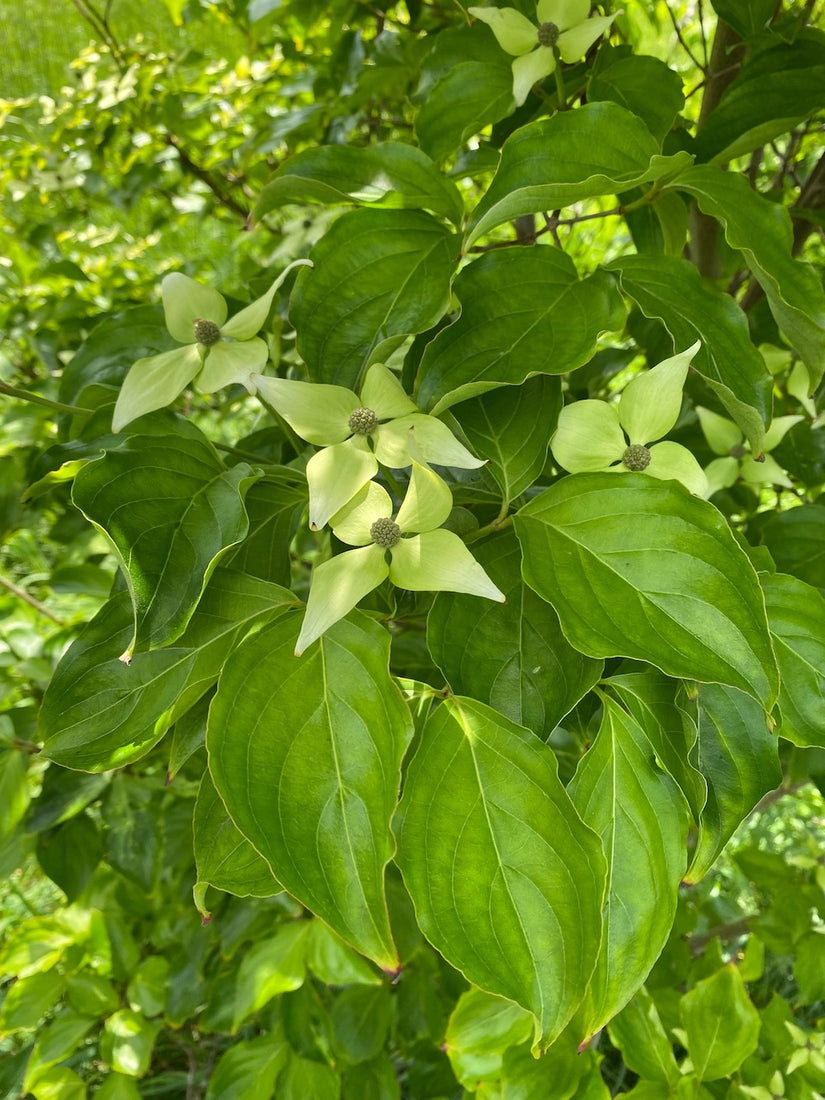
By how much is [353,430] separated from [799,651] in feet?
0.93

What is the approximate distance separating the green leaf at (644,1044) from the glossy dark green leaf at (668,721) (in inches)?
14.6

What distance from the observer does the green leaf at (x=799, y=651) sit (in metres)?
0.42

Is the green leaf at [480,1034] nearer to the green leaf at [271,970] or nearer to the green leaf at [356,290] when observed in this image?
the green leaf at [271,970]

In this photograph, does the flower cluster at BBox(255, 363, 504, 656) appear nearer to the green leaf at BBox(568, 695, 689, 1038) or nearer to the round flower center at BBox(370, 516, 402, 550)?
the round flower center at BBox(370, 516, 402, 550)

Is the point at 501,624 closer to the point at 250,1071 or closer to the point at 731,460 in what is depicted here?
the point at 731,460

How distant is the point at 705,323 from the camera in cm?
44

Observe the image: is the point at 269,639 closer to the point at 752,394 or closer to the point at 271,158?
the point at 752,394

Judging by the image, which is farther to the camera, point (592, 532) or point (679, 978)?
point (679, 978)

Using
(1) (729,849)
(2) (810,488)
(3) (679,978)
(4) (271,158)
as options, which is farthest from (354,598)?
(1) (729,849)

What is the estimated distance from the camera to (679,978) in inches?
32.1

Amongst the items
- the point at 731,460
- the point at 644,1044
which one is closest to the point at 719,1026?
the point at 644,1044

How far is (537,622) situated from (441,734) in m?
0.08

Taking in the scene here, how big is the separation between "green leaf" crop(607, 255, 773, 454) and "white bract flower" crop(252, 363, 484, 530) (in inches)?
5.8

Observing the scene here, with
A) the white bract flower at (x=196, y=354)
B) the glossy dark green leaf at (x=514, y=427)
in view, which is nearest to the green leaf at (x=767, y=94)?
the glossy dark green leaf at (x=514, y=427)
